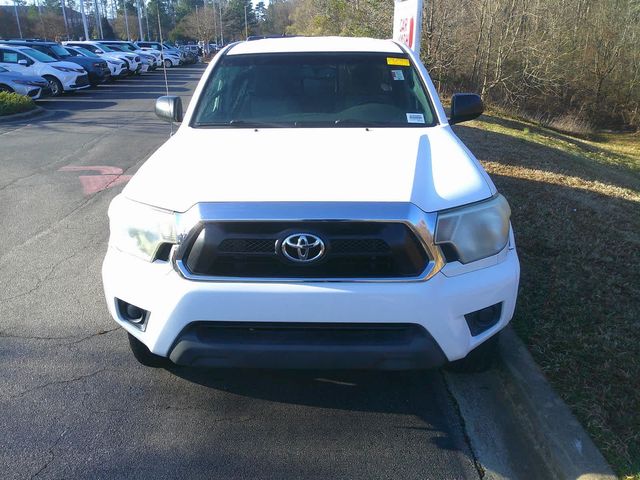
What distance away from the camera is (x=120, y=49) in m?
32.5

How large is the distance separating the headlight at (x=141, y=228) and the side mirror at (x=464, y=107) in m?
2.57

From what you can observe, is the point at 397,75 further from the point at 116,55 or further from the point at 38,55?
the point at 116,55

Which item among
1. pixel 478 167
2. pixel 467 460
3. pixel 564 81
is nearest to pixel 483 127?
pixel 478 167

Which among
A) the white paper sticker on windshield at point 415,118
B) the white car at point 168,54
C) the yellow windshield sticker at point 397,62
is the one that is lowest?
the white car at point 168,54

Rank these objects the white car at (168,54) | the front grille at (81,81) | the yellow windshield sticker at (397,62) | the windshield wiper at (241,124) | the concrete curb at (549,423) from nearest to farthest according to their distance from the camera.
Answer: the concrete curb at (549,423), the windshield wiper at (241,124), the yellow windshield sticker at (397,62), the front grille at (81,81), the white car at (168,54)

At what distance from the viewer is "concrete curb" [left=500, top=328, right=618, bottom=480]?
2.62 metres

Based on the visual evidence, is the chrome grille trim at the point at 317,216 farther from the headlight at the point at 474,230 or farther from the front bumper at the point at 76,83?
the front bumper at the point at 76,83

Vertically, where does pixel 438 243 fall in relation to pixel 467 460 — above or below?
above

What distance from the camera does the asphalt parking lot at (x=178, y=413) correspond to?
2.78 metres

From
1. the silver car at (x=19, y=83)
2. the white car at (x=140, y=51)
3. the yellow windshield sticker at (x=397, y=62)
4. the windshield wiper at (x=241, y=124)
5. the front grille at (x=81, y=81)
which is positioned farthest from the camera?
the white car at (x=140, y=51)

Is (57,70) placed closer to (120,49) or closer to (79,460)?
(120,49)

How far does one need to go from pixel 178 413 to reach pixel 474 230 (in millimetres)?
1853

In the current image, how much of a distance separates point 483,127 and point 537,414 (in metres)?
11.0

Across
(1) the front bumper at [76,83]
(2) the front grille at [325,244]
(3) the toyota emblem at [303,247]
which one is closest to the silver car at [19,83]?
(1) the front bumper at [76,83]
